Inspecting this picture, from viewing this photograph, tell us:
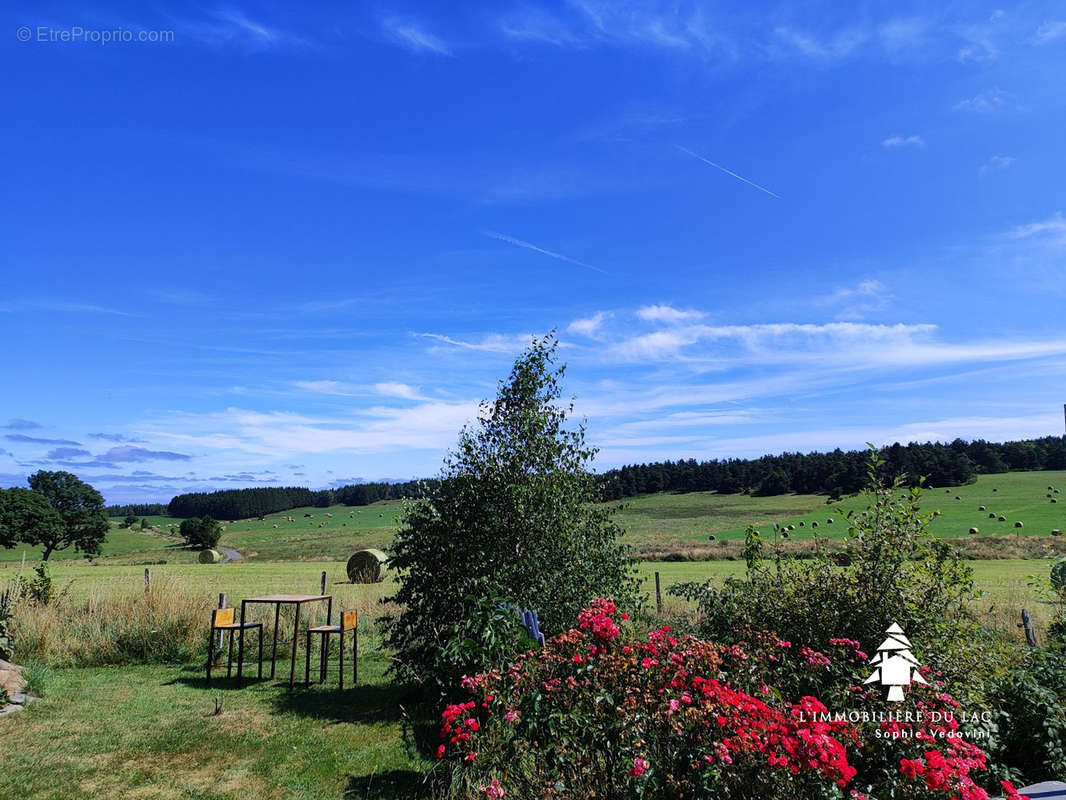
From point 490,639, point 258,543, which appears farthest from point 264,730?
point 258,543

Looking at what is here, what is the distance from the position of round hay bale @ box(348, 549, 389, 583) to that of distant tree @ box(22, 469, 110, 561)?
34054 millimetres

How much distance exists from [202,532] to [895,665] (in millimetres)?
72924

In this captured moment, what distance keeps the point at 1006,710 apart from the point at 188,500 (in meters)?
145

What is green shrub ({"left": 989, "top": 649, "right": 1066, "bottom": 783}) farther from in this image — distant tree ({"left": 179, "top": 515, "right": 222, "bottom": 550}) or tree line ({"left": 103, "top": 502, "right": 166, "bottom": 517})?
tree line ({"left": 103, "top": 502, "right": 166, "bottom": 517})

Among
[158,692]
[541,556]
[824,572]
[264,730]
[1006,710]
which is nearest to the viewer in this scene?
[1006,710]

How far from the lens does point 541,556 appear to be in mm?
9352

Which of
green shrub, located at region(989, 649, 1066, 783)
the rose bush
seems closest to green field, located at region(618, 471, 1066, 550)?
green shrub, located at region(989, 649, 1066, 783)

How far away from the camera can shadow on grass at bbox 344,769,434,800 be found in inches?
247

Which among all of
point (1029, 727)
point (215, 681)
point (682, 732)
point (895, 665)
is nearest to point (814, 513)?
point (215, 681)

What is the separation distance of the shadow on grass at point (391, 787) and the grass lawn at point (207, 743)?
0.05 ft

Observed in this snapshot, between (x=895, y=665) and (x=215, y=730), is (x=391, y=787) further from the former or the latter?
(x=895, y=665)

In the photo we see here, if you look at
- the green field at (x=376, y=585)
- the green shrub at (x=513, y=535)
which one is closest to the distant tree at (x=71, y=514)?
the green field at (x=376, y=585)

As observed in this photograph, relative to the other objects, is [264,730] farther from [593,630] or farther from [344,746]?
[593,630]

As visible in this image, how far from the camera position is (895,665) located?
5992mm
